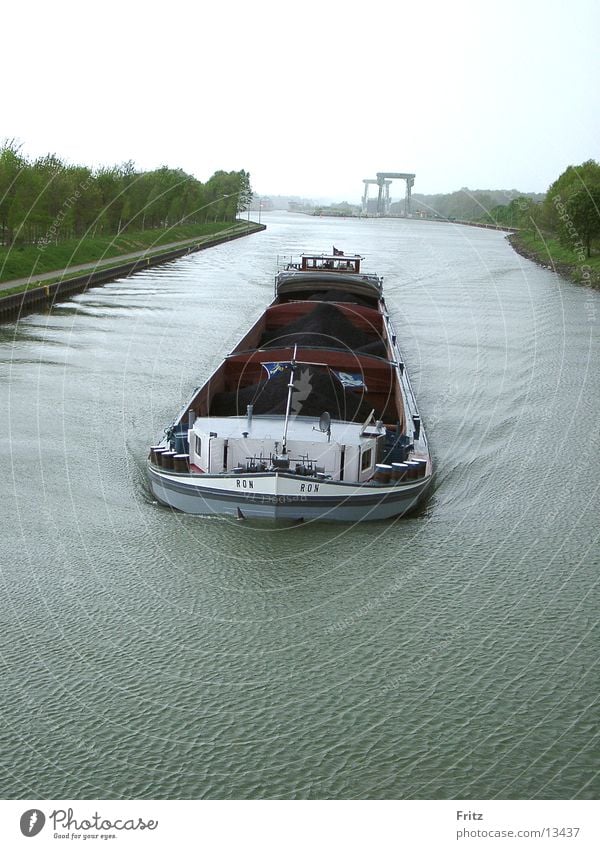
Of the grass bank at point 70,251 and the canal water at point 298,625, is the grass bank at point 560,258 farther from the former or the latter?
the grass bank at point 70,251

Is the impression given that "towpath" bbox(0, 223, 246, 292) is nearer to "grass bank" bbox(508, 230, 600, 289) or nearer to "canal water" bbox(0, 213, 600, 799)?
"canal water" bbox(0, 213, 600, 799)

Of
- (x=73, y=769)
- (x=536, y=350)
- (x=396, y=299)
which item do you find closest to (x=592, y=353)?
(x=536, y=350)

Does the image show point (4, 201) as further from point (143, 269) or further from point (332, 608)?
point (332, 608)

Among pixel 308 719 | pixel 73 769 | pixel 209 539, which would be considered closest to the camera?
pixel 73 769

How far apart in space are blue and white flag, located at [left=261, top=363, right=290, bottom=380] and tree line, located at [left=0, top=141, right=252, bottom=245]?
1958 centimetres

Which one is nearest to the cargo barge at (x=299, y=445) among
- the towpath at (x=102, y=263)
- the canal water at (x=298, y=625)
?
the canal water at (x=298, y=625)

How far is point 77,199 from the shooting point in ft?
171

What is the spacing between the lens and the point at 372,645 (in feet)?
37.6

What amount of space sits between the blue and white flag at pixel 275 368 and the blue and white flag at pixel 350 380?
1.12 m

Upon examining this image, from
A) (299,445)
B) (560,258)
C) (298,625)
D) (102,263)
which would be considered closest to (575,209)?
(560,258)

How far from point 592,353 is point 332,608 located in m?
19.6

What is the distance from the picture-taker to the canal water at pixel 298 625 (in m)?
9.21

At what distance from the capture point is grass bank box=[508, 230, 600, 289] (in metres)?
47.4

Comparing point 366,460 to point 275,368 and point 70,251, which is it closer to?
point 275,368
